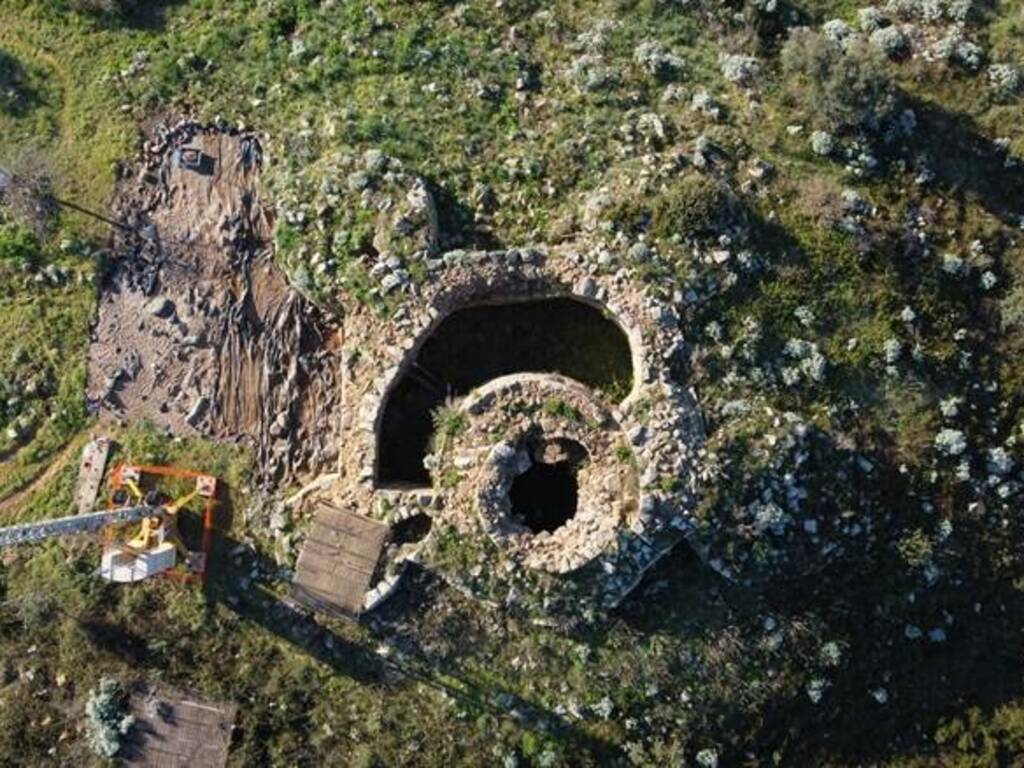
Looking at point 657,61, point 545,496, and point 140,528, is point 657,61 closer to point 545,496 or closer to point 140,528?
point 545,496

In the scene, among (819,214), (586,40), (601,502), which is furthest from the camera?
(586,40)

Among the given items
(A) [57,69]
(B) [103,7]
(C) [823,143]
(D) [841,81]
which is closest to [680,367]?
(C) [823,143]

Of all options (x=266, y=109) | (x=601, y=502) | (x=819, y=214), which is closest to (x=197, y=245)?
(x=266, y=109)

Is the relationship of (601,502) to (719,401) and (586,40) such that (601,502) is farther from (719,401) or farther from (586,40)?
(586,40)

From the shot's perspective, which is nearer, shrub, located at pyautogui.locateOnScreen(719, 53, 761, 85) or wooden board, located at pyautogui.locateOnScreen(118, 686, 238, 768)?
wooden board, located at pyautogui.locateOnScreen(118, 686, 238, 768)

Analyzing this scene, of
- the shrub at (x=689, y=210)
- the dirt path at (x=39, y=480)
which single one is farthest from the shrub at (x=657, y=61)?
the dirt path at (x=39, y=480)

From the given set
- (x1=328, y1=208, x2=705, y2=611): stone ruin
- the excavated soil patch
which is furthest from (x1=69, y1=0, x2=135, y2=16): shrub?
(x1=328, y1=208, x2=705, y2=611): stone ruin

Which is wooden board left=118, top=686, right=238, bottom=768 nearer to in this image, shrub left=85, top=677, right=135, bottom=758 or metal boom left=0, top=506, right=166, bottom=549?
shrub left=85, top=677, right=135, bottom=758
